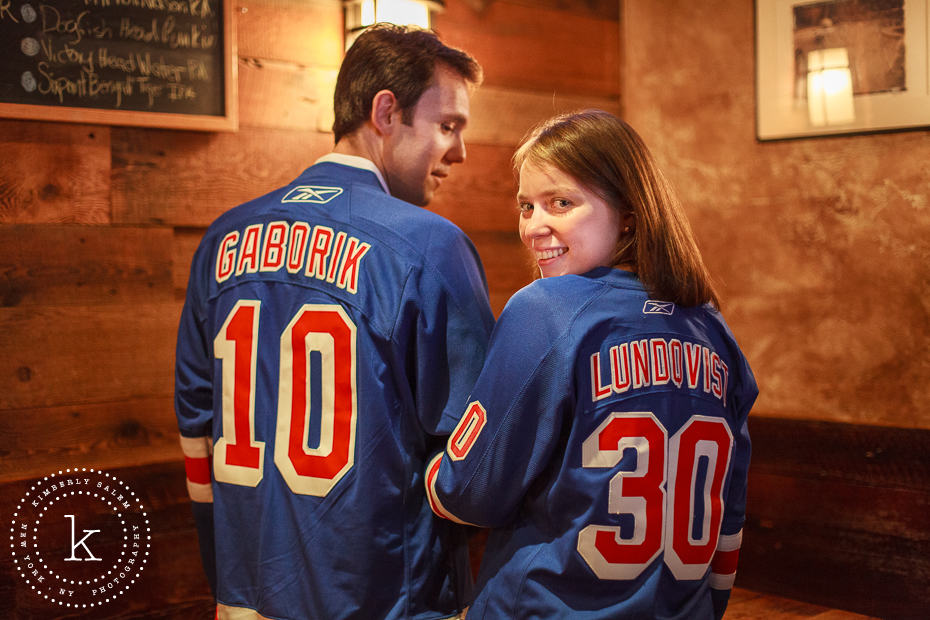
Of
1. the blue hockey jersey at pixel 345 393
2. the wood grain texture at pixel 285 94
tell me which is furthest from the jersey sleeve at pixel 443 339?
the wood grain texture at pixel 285 94

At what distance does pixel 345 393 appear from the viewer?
1.61 m

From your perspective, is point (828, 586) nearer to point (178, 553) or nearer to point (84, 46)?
point (178, 553)

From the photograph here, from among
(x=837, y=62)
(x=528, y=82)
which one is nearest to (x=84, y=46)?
(x=528, y=82)

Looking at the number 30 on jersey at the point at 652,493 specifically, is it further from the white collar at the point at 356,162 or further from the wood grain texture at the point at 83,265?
the wood grain texture at the point at 83,265

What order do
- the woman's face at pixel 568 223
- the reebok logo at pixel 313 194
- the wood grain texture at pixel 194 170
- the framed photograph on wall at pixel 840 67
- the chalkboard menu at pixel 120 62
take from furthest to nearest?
1. the framed photograph on wall at pixel 840 67
2. the wood grain texture at pixel 194 170
3. the chalkboard menu at pixel 120 62
4. the reebok logo at pixel 313 194
5. the woman's face at pixel 568 223

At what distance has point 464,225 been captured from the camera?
3361 mm

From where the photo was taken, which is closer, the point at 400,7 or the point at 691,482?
the point at 691,482

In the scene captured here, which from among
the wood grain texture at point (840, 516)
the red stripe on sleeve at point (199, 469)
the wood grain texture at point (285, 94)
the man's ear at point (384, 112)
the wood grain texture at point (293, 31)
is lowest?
the wood grain texture at point (840, 516)

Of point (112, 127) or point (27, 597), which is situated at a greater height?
point (112, 127)

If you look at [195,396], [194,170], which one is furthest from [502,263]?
[195,396]

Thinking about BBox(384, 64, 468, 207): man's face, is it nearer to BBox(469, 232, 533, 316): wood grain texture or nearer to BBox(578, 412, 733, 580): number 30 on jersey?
BBox(578, 412, 733, 580): number 30 on jersey

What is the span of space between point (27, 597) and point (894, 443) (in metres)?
2.73

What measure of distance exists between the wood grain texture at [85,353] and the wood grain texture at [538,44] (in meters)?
1.50

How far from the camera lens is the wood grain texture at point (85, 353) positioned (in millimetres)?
2348
